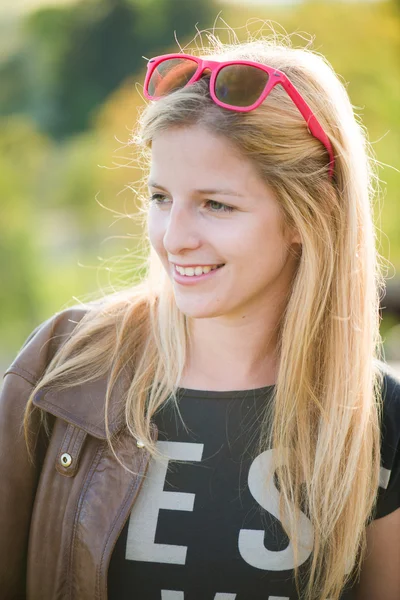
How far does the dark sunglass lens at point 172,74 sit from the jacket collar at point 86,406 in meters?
0.89

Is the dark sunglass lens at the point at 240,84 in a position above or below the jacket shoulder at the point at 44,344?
above

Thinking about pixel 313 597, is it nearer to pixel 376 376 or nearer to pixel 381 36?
pixel 376 376

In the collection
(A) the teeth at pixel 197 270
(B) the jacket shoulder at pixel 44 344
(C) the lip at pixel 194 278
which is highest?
(A) the teeth at pixel 197 270

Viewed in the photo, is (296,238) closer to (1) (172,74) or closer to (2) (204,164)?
(2) (204,164)

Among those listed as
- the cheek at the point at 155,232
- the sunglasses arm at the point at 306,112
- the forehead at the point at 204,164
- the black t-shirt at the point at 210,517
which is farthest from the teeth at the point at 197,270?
the sunglasses arm at the point at 306,112

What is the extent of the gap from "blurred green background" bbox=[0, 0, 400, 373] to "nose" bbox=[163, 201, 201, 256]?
7.52m

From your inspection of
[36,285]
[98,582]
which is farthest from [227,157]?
[36,285]

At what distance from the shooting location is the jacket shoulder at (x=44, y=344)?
2.26 metres

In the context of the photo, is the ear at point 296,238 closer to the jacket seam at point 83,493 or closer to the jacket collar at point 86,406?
the jacket collar at point 86,406

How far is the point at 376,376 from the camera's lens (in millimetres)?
2459

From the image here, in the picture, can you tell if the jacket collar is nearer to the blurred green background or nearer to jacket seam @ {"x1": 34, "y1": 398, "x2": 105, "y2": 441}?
jacket seam @ {"x1": 34, "y1": 398, "x2": 105, "y2": 441}

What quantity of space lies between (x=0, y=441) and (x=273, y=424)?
2.59 ft

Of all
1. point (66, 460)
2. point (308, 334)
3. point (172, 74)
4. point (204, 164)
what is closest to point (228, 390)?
point (308, 334)

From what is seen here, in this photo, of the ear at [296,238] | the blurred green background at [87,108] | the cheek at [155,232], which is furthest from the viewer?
the blurred green background at [87,108]
